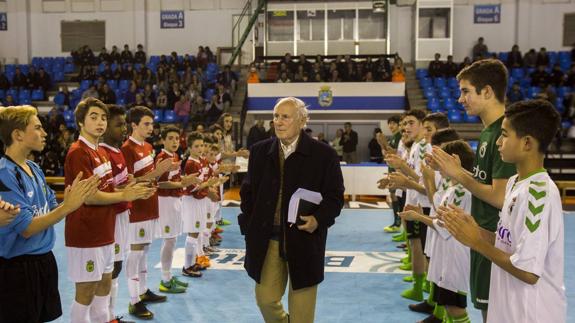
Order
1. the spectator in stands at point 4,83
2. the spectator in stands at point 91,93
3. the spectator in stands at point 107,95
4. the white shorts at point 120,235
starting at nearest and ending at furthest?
1. the white shorts at point 120,235
2. the spectator in stands at point 107,95
3. the spectator in stands at point 91,93
4. the spectator in stands at point 4,83

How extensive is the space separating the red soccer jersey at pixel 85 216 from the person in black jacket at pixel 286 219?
3.64ft

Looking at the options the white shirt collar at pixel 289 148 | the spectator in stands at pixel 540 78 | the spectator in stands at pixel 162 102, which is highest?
the spectator in stands at pixel 540 78

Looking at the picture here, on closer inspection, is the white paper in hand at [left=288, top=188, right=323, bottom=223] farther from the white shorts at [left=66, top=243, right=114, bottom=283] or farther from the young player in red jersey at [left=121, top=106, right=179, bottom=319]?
the young player in red jersey at [left=121, top=106, right=179, bottom=319]

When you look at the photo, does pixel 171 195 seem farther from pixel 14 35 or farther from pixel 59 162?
pixel 14 35

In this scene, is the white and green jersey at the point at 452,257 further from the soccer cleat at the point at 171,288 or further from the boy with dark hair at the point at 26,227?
the soccer cleat at the point at 171,288

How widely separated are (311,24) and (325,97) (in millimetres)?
5203

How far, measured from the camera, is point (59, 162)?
46.3 feet

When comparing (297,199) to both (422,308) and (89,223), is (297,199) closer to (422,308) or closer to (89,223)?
(89,223)

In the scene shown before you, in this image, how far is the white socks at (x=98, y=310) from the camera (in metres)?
4.11

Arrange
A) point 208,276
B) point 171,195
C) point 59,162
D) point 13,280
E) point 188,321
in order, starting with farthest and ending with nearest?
point 59,162
point 208,276
point 171,195
point 188,321
point 13,280

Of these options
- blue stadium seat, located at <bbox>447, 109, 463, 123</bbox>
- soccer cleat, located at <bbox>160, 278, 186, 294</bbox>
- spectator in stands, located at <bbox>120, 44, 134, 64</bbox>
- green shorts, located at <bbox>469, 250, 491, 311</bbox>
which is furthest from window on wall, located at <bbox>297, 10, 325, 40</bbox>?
green shorts, located at <bbox>469, 250, 491, 311</bbox>

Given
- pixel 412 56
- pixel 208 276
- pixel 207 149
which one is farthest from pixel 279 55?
pixel 208 276

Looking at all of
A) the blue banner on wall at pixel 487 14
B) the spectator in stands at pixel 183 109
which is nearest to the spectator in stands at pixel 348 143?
the spectator in stands at pixel 183 109

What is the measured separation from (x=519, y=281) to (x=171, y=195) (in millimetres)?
4182
